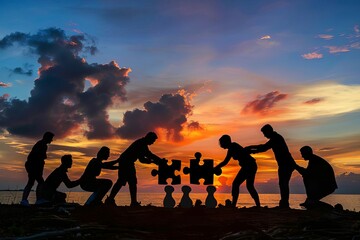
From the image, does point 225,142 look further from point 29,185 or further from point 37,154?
point 29,185

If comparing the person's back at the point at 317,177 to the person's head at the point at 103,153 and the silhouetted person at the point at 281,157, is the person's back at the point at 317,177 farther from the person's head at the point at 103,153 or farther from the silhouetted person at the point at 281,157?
the person's head at the point at 103,153

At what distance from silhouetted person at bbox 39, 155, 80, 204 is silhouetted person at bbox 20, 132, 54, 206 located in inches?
31.7

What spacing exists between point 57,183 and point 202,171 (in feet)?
19.2

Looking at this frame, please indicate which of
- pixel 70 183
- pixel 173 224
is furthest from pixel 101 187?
pixel 173 224

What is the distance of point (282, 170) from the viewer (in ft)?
47.6

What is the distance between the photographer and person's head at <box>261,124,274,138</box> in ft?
49.0

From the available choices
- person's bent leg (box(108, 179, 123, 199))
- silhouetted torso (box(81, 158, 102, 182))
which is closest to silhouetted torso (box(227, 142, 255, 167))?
person's bent leg (box(108, 179, 123, 199))

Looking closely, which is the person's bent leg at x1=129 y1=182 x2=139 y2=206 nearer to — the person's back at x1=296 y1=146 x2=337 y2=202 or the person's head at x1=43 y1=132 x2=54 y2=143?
the person's head at x1=43 y1=132 x2=54 y2=143

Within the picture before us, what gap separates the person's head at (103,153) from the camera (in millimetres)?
14383

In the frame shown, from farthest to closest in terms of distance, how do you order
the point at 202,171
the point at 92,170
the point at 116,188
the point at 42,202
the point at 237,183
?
the point at 202,171, the point at 237,183, the point at 116,188, the point at 92,170, the point at 42,202

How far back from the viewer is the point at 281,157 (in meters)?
14.6

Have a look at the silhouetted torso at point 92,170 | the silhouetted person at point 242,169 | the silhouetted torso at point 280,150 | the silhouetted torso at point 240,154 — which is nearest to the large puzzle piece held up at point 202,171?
the silhouetted torso at point 240,154

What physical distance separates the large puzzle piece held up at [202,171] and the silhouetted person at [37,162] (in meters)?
5.71

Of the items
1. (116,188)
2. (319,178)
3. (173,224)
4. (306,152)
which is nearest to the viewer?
(173,224)
